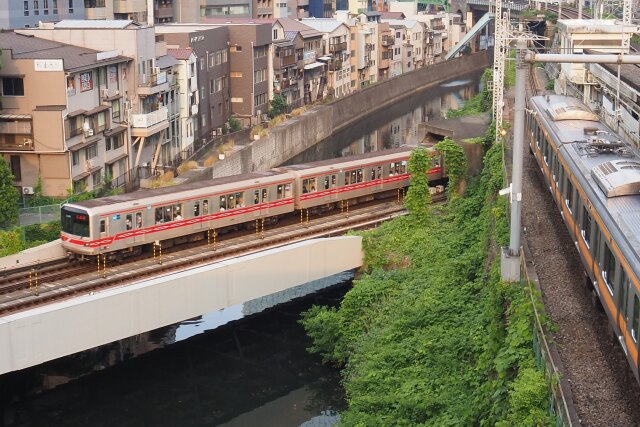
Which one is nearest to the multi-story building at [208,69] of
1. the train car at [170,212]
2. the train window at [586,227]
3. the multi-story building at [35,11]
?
the multi-story building at [35,11]

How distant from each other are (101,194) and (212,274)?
12.1 metres

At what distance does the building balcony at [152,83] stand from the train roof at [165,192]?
1057 centimetres

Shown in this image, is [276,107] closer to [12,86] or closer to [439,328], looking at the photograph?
[12,86]

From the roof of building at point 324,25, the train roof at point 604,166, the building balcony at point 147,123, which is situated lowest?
the building balcony at point 147,123

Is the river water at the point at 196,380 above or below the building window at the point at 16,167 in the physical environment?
A: below

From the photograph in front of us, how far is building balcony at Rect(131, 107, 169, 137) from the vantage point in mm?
36625

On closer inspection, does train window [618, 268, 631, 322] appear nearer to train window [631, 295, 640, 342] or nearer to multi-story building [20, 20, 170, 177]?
train window [631, 295, 640, 342]

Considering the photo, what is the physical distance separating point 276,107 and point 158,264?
31247mm

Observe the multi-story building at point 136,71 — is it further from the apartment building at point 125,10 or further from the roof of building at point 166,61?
the apartment building at point 125,10

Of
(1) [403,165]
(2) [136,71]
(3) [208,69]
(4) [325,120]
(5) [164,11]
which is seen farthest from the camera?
(5) [164,11]

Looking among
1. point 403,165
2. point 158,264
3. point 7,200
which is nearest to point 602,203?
point 158,264

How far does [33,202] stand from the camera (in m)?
30.8

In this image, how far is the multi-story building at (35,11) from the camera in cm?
4391

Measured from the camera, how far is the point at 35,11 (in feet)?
151
